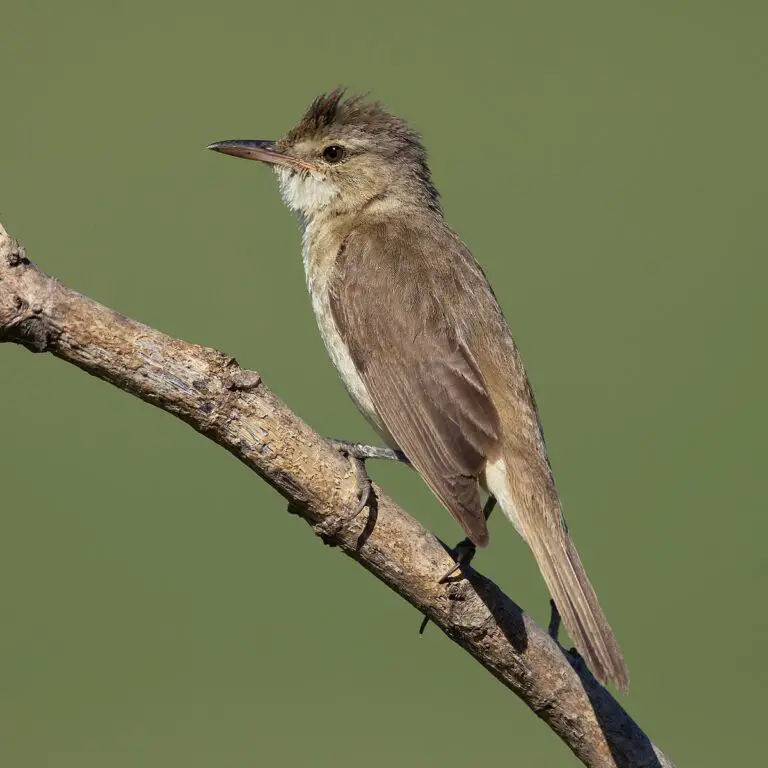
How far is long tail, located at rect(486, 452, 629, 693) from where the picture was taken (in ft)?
14.0

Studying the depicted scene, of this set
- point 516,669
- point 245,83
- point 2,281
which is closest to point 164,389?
point 2,281

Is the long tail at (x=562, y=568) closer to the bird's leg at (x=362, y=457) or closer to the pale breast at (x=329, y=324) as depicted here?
the bird's leg at (x=362, y=457)

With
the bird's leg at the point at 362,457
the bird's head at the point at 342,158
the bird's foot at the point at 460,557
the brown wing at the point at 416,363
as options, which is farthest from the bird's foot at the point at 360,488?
the bird's head at the point at 342,158

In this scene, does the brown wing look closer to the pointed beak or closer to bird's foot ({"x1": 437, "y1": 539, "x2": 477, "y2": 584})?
bird's foot ({"x1": 437, "y1": 539, "x2": 477, "y2": 584})

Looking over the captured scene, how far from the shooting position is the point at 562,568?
4637 mm

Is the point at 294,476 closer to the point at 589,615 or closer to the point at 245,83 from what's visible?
the point at 589,615

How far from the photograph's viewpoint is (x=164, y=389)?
3.76 m

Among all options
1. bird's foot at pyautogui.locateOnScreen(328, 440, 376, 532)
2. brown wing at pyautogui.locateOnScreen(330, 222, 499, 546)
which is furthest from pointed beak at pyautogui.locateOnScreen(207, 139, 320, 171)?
bird's foot at pyautogui.locateOnScreen(328, 440, 376, 532)

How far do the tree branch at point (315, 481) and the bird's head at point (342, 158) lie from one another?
2.30 metres

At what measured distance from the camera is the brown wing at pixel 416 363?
479cm

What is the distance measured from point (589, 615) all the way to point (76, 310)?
2.19 metres

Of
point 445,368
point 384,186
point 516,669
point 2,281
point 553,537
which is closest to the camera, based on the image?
point 2,281

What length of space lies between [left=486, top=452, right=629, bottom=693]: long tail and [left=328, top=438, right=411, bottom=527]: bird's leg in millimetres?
455

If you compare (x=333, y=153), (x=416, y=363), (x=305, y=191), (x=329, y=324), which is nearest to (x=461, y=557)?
(x=416, y=363)
